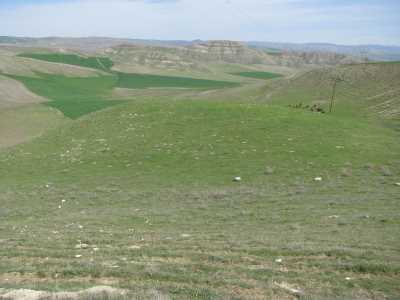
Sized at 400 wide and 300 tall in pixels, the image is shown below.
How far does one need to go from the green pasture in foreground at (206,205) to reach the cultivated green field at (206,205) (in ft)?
0.19

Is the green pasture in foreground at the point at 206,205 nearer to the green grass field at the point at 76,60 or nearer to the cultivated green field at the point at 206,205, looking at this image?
the cultivated green field at the point at 206,205

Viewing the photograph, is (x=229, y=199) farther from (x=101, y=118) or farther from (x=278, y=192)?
(x=101, y=118)

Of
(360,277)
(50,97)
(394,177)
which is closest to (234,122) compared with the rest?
(394,177)

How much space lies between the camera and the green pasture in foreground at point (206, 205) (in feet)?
31.4

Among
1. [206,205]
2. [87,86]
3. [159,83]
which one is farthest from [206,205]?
[159,83]

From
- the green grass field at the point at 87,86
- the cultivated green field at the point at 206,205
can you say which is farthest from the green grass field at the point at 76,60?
the cultivated green field at the point at 206,205

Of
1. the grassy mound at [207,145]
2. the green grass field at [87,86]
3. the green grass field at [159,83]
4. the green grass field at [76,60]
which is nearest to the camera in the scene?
the grassy mound at [207,145]

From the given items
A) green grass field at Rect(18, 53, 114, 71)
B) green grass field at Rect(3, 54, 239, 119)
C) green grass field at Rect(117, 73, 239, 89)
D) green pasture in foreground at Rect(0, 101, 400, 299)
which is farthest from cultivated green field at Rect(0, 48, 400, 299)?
green grass field at Rect(18, 53, 114, 71)

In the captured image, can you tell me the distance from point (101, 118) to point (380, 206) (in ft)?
86.1

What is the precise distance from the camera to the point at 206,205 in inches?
730

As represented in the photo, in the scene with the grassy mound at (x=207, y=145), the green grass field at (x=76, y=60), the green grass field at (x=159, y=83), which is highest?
the grassy mound at (x=207, y=145)

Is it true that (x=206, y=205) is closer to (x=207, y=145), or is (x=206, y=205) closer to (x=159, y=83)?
(x=207, y=145)

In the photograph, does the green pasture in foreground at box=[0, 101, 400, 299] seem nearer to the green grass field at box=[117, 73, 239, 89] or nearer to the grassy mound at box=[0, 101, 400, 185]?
the grassy mound at box=[0, 101, 400, 185]

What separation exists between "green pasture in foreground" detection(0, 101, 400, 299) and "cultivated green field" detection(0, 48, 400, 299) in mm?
59
